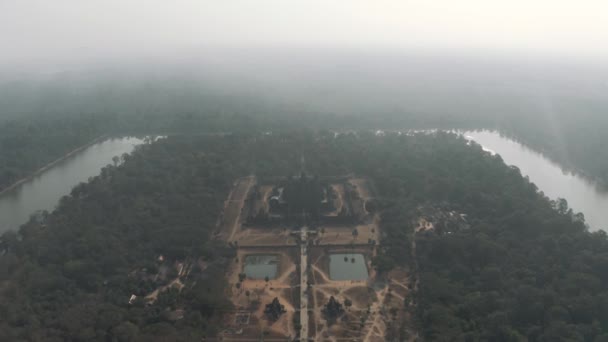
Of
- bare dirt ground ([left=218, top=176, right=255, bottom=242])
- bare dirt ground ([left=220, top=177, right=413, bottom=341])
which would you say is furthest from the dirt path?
bare dirt ground ([left=220, top=177, right=413, bottom=341])

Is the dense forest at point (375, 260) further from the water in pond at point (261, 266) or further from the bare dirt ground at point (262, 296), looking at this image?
the water in pond at point (261, 266)

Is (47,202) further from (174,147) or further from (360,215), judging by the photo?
(360,215)

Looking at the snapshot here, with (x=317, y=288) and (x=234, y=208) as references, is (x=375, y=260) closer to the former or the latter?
(x=317, y=288)

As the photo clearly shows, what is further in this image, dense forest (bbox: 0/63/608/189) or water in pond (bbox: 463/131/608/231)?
dense forest (bbox: 0/63/608/189)

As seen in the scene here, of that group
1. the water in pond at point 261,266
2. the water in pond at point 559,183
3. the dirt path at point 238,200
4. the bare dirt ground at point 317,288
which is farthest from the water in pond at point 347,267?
the water in pond at point 559,183

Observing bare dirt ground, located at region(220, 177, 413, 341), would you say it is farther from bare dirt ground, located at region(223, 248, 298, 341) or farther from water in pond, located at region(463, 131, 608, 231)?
water in pond, located at region(463, 131, 608, 231)
